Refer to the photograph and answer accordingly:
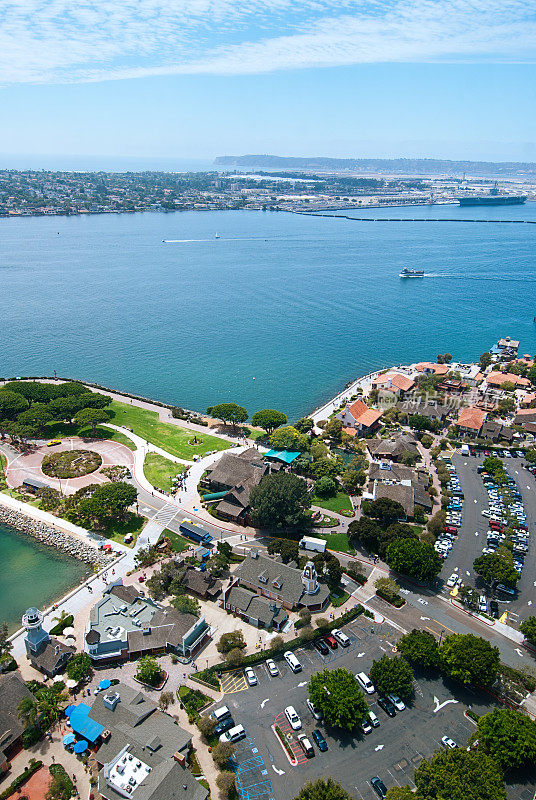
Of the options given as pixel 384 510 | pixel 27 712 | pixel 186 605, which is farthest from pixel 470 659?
pixel 27 712

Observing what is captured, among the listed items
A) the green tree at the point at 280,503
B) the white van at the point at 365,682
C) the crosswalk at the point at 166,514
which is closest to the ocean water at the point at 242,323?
the crosswalk at the point at 166,514

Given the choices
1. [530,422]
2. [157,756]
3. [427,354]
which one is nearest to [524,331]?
[427,354]

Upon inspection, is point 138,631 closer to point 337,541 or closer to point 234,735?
point 234,735

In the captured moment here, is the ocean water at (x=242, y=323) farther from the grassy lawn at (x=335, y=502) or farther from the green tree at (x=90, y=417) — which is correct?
the grassy lawn at (x=335, y=502)

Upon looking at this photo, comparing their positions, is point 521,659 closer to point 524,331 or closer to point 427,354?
point 427,354

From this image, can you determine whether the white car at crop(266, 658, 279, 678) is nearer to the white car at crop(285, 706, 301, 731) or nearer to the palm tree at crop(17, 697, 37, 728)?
the white car at crop(285, 706, 301, 731)
